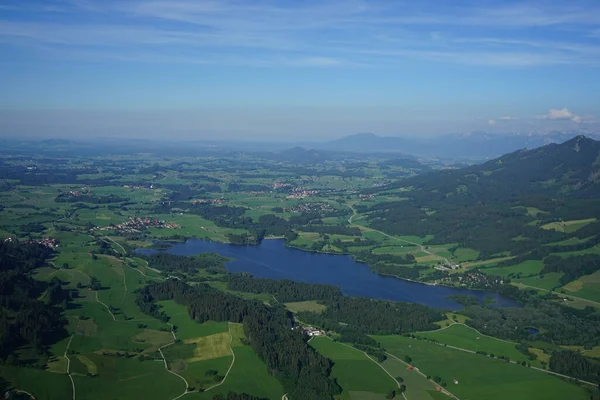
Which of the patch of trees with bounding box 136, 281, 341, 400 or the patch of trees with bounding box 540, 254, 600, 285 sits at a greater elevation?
the patch of trees with bounding box 540, 254, 600, 285

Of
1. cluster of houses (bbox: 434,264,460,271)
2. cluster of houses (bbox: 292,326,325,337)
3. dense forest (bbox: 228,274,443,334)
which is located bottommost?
cluster of houses (bbox: 292,326,325,337)

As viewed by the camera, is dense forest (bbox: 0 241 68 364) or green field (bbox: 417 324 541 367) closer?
dense forest (bbox: 0 241 68 364)

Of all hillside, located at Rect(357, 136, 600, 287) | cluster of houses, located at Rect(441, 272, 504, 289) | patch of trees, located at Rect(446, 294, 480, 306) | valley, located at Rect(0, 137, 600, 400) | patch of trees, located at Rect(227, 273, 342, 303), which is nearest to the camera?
valley, located at Rect(0, 137, 600, 400)

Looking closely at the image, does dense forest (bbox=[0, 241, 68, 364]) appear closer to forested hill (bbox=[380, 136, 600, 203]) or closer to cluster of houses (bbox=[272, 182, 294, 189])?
forested hill (bbox=[380, 136, 600, 203])

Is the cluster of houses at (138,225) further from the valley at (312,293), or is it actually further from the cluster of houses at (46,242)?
the cluster of houses at (46,242)

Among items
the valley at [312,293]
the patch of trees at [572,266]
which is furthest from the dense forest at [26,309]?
the patch of trees at [572,266]

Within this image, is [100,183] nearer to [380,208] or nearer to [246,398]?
[380,208]

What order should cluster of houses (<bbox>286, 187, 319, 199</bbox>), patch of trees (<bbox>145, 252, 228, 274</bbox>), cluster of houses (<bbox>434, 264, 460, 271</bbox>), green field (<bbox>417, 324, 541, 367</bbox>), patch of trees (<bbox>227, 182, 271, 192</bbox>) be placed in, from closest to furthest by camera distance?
green field (<bbox>417, 324, 541, 367</bbox>), patch of trees (<bbox>145, 252, 228, 274</bbox>), cluster of houses (<bbox>434, 264, 460, 271</bbox>), cluster of houses (<bbox>286, 187, 319, 199</bbox>), patch of trees (<bbox>227, 182, 271, 192</bbox>)

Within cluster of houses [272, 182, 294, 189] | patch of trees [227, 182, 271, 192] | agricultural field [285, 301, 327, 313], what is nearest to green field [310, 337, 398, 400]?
agricultural field [285, 301, 327, 313]
